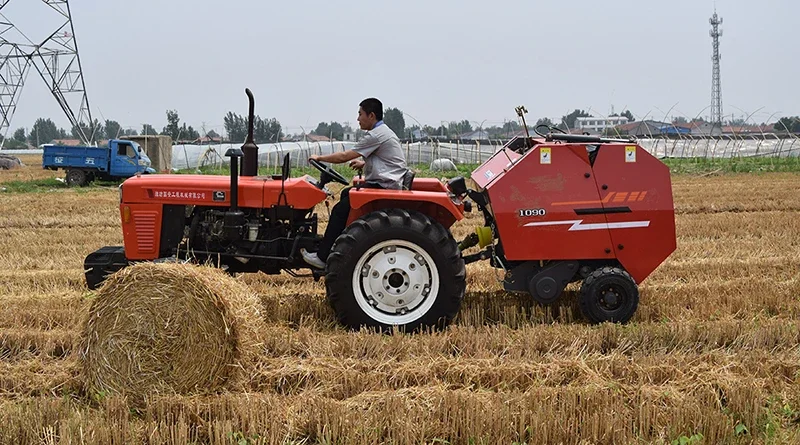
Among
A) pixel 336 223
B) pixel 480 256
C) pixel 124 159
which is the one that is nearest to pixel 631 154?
pixel 480 256

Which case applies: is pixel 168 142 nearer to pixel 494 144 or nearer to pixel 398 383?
pixel 494 144

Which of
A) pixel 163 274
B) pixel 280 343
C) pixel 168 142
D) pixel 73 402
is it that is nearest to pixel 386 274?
pixel 280 343

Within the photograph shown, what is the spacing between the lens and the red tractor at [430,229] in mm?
5523

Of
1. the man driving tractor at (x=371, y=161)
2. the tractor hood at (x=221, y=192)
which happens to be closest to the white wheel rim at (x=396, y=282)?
the man driving tractor at (x=371, y=161)

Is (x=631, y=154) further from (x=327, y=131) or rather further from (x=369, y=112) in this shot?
(x=327, y=131)

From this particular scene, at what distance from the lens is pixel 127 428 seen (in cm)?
379

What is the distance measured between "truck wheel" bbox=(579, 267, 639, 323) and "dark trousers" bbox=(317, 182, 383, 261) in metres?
1.79

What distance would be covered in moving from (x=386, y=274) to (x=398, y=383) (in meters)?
1.14

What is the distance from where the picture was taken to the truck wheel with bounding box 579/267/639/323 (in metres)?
5.71

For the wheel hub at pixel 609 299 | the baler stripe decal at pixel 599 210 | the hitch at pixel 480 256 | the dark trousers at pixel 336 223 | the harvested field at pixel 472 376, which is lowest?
the harvested field at pixel 472 376

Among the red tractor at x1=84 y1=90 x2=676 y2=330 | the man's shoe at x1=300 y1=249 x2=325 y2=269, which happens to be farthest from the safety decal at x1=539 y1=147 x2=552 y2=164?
the man's shoe at x1=300 y1=249 x2=325 y2=269

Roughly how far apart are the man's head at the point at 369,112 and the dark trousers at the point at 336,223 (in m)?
0.47

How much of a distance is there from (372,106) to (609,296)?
→ 7.64ft

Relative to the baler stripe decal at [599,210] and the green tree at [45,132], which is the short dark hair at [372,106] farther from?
the green tree at [45,132]
